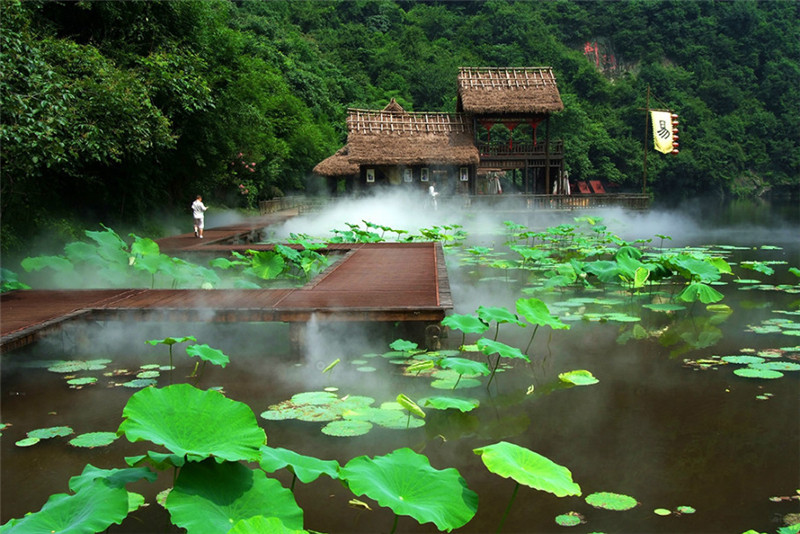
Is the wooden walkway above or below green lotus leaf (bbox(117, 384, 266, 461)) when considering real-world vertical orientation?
below

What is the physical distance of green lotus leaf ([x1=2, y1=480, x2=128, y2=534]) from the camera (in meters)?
2.11

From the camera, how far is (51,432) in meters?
4.02

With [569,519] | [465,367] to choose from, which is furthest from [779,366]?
[569,519]

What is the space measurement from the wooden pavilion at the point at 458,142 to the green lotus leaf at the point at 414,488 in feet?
75.3

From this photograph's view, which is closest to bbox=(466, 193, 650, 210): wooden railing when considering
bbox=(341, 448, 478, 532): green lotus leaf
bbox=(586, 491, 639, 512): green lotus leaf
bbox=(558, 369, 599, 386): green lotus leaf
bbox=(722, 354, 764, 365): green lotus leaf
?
bbox=(722, 354, 764, 365): green lotus leaf

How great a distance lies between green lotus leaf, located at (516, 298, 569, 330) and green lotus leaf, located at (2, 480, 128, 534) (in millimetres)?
3647

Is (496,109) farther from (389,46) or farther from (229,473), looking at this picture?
(389,46)

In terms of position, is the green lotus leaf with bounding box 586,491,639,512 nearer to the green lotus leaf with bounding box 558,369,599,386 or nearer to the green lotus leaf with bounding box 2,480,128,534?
the green lotus leaf with bounding box 558,369,599,386

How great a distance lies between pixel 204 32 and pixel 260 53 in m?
19.0

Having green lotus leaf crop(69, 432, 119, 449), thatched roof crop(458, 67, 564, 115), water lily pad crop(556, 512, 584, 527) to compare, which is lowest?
water lily pad crop(556, 512, 584, 527)

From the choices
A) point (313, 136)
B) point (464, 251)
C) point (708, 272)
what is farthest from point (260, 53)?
point (708, 272)

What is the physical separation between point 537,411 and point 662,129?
740 inches

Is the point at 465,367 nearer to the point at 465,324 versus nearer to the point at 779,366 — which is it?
the point at 465,324

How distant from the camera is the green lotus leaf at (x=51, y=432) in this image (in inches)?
157
